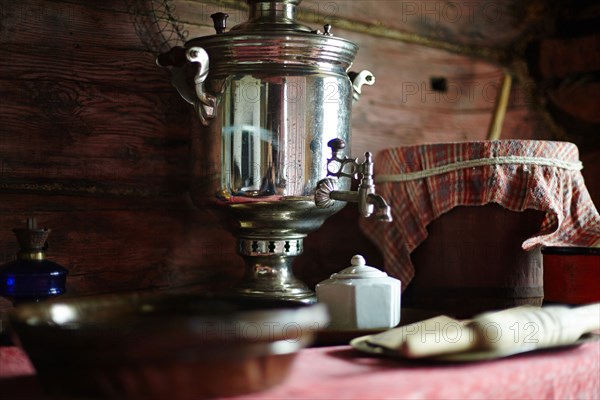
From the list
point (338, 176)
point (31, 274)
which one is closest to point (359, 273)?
point (338, 176)

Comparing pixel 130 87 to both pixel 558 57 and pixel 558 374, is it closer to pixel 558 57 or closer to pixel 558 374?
pixel 558 374

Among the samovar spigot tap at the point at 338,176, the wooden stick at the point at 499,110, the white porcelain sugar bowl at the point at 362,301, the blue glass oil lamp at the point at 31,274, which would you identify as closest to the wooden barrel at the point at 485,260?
the samovar spigot tap at the point at 338,176

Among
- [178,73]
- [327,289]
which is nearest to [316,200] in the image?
[327,289]

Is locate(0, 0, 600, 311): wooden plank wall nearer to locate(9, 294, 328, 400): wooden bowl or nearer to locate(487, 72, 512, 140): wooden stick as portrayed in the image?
locate(487, 72, 512, 140): wooden stick

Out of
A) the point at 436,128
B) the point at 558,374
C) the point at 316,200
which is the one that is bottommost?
the point at 558,374

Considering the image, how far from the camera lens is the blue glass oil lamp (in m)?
1.05

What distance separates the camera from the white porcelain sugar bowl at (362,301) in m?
1.10

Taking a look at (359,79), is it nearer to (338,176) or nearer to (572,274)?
(338,176)

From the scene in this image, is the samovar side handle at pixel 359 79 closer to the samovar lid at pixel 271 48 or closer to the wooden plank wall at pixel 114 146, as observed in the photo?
the samovar lid at pixel 271 48

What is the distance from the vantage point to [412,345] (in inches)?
33.4

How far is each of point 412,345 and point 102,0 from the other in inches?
32.7

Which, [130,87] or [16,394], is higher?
[130,87]

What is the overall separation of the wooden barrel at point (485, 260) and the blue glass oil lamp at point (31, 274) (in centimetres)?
66

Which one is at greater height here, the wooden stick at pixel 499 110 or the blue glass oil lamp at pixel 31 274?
the wooden stick at pixel 499 110
